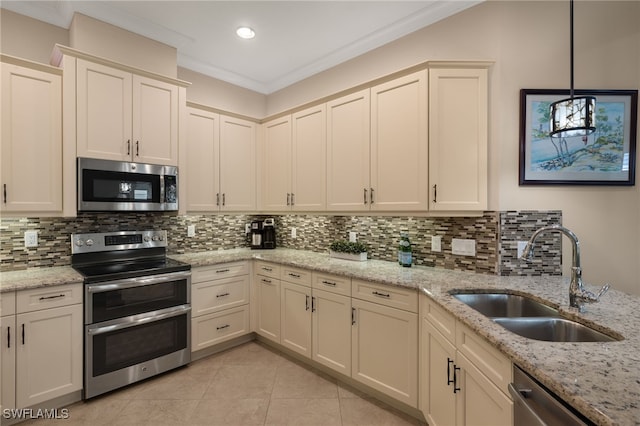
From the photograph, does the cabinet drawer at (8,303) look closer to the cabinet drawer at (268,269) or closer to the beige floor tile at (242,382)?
the beige floor tile at (242,382)

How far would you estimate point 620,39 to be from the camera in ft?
6.55

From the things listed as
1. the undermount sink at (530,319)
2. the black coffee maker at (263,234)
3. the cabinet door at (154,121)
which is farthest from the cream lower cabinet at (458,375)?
the cabinet door at (154,121)

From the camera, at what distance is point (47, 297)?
A: 2.07 m

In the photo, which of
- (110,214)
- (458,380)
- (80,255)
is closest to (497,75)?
(458,380)

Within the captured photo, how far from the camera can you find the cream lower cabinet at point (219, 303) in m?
2.84

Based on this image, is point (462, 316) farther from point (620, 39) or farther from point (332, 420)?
point (620, 39)

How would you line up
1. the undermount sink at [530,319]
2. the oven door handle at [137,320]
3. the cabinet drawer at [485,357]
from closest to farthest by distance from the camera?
1. the cabinet drawer at [485,357]
2. the undermount sink at [530,319]
3. the oven door handle at [137,320]

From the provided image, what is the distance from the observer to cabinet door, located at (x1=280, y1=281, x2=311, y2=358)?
2715 mm

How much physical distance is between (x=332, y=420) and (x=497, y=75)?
8.88 feet

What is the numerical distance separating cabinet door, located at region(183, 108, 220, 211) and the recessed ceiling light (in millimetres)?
867

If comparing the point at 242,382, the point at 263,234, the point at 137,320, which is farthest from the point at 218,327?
the point at 263,234

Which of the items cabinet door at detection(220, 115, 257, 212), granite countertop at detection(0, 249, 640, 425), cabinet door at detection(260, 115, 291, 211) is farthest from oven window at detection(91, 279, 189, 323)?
cabinet door at detection(260, 115, 291, 211)

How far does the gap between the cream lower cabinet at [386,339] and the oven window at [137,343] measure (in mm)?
1545

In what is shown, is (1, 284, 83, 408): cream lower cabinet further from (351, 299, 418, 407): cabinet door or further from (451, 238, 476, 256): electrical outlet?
(451, 238, 476, 256): electrical outlet
